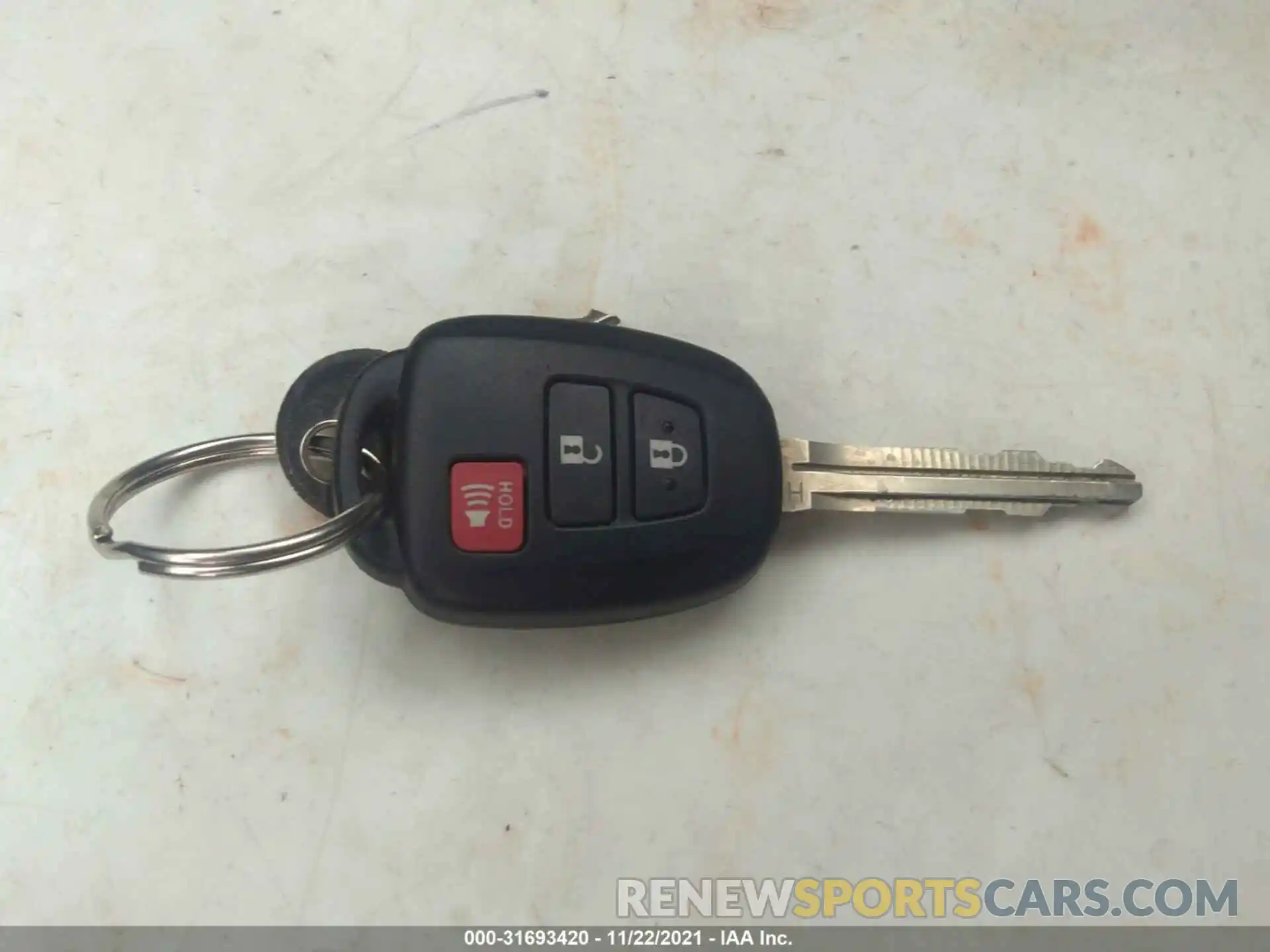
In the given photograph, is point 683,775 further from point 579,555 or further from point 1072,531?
point 1072,531

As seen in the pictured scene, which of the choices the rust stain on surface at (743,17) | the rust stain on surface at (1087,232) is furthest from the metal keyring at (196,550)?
the rust stain on surface at (1087,232)

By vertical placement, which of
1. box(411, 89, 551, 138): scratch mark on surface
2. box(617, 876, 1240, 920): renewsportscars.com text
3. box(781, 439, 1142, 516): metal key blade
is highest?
box(411, 89, 551, 138): scratch mark on surface

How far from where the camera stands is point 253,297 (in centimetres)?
79

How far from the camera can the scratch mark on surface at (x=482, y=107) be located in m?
0.83

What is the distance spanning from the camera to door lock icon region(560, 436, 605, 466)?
0.65 m

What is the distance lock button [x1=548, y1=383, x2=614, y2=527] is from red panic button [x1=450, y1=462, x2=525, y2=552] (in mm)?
24

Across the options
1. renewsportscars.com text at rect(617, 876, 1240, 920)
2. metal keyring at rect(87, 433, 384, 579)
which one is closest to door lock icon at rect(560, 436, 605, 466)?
metal keyring at rect(87, 433, 384, 579)

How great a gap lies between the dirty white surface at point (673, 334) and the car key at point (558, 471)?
0.11m

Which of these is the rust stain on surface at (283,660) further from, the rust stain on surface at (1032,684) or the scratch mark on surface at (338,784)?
the rust stain on surface at (1032,684)

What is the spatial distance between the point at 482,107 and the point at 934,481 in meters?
0.50

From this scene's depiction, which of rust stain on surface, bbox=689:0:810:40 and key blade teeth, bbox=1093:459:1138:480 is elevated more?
rust stain on surface, bbox=689:0:810:40

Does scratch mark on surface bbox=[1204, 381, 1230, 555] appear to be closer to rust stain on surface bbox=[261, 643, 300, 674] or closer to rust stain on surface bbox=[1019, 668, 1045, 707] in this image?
rust stain on surface bbox=[1019, 668, 1045, 707]

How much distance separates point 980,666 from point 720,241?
42cm

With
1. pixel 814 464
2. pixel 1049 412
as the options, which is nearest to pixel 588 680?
pixel 814 464
